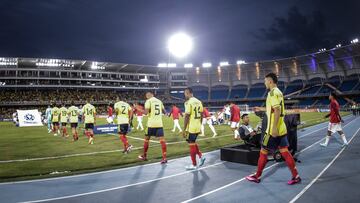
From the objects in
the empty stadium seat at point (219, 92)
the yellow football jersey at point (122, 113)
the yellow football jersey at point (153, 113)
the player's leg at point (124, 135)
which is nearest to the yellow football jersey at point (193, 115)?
A: the yellow football jersey at point (153, 113)

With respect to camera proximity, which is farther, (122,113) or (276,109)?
(122,113)

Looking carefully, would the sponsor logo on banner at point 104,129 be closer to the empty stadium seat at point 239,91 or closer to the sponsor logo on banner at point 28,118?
the sponsor logo on banner at point 28,118

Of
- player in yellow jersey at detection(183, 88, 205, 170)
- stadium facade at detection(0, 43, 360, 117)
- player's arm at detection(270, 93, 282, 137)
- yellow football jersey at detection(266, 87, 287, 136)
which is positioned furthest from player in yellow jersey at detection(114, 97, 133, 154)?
stadium facade at detection(0, 43, 360, 117)

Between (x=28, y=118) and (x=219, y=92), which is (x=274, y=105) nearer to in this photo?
(x=28, y=118)

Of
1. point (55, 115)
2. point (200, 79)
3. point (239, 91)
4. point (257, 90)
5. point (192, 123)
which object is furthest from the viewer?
point (200, 79)

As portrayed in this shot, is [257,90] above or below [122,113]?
above

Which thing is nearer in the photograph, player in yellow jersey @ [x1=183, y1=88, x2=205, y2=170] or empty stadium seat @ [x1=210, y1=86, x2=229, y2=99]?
player in yellow jersey @ [x1=183, y1=88, x2=205, y2=170]

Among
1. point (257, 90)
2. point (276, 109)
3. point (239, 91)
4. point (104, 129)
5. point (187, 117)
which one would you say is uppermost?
point (239, 91)

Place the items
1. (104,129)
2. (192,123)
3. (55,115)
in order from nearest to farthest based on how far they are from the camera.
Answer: (192,123), (104,129), (55,115)

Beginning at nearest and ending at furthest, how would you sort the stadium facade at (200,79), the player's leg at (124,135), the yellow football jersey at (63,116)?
the player's leg at (124,135) < the yellow football jersey at (63,116) < the stadium facade at (200,79)

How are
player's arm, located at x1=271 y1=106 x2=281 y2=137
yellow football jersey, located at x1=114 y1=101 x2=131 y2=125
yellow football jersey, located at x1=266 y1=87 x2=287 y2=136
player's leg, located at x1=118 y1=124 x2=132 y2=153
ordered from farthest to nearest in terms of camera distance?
yellow football jersey, located at x1=114 y1=101 x2=131 y2=125 → player's leg, located at x1=118 y1=124 x2=132 y2=153 → yellow football jersey, located at x1=266 y1=87 x2=287 y2=136 → player's arm, located at x1=271 y1=106 x2=281 y2=137

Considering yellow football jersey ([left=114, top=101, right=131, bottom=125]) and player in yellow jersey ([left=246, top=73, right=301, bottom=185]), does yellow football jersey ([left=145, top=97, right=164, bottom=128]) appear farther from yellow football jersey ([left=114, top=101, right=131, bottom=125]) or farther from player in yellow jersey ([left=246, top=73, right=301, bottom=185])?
player in yellow jersey ([left=246, top=73, right=301, bottom=185])

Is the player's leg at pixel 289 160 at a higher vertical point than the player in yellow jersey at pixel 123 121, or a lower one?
lower

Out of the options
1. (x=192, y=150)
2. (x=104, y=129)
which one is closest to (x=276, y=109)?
(x=192, y=150)
